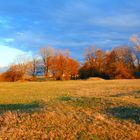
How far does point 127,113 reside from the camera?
46.8 feet

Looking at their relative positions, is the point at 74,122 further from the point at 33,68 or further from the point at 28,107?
the point at 33,68

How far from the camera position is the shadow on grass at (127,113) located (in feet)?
44.6

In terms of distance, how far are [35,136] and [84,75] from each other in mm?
85892

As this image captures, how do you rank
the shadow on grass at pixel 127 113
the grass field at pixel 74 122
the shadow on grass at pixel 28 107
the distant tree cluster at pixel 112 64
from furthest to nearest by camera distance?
1. the distant tree cluster at pixel 112 64
2. the shadow on grass at pixel 28 107
3. the shadow on grass at pixel 127 113
4. the grass field at pixel 74 122

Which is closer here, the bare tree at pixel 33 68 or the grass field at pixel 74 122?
the grass field at pixel 74 122

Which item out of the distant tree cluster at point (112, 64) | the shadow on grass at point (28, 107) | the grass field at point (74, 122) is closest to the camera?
the grass field at point (74, 122)

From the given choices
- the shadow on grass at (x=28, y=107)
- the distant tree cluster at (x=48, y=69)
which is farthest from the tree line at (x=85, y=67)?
the shadow on grass at (x=28, y=107)

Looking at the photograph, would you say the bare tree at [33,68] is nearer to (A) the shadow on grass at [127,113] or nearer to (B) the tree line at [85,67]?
(B) the tree line at [85,67]

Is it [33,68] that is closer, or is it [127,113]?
[127,113]

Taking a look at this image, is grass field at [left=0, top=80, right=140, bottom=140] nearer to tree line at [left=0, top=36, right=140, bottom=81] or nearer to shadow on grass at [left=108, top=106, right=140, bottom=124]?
shadow on grass at [left=108, top=106, right=140, bottom=124]

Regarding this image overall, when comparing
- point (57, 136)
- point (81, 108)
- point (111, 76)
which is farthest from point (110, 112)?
point (111, 76)

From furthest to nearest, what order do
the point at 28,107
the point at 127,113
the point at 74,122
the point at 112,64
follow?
the point at 112,64
the point at 28,107
the point at 127,113
the point at 74,122

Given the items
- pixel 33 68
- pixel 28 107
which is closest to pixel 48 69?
pixel 33 68

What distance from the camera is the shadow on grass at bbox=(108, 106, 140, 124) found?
44.6ft
